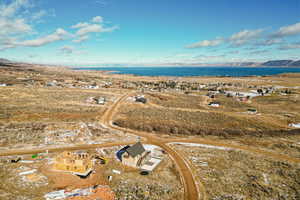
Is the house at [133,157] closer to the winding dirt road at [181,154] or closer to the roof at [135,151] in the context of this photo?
the roof at [135,151]

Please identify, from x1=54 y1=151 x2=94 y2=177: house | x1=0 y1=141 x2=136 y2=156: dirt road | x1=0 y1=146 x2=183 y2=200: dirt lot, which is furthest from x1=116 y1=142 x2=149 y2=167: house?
x1=0 y1=141 x2=136 y2=156: dirt road

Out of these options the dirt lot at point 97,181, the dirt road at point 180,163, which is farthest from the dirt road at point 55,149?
the dirt road at point 180,163

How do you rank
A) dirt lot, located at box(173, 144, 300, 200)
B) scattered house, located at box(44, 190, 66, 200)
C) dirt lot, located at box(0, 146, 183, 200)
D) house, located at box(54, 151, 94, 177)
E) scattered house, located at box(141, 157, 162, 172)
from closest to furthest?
scattered house, located at box(44, 190, 66, 200) → dirt lot, located at box(0, 146, 183, 200) → dirt lot, located at box(173, 144, 300, 200) → house, located at box(54, 151, 94, 177) → scattered house, located at box(141, 157, 162, 172)

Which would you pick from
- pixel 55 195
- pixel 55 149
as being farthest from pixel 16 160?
pixel 55 195

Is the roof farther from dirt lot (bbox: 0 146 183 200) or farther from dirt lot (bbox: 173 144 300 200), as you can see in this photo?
dirt lot (bbox: 173 144 300 200)

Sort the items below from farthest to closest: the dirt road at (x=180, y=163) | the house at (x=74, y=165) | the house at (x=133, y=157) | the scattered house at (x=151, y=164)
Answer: the house at (x=133, y=157)
the scattered house at (x=151, y=164)
the house at (x=74, y=165)
the dirt road at (x=180, y=163)

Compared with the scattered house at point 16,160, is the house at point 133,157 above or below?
above

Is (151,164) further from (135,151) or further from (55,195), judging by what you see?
(55,195)

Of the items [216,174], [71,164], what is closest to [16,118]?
[71,164]
